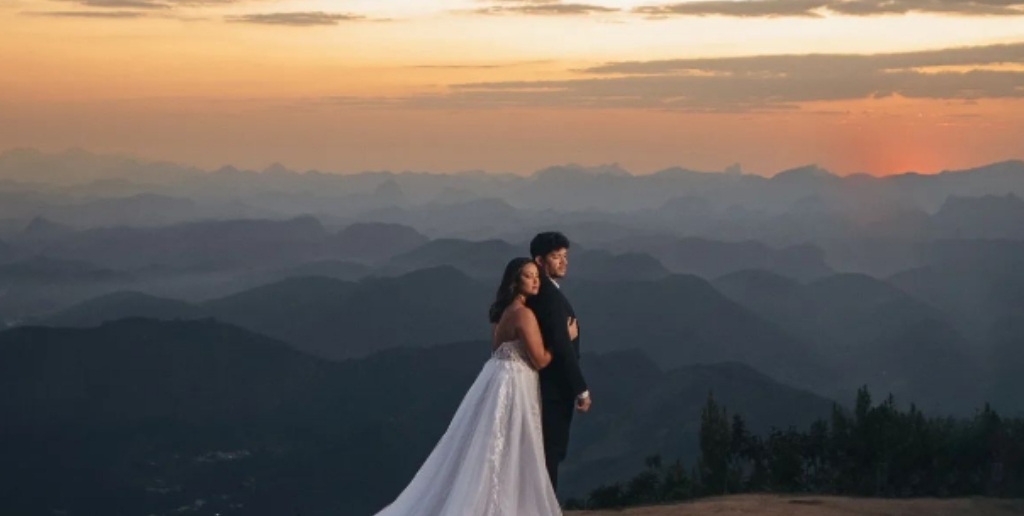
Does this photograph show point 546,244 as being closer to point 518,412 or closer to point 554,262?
point 554,262

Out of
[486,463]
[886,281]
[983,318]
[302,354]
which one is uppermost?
[886,281]

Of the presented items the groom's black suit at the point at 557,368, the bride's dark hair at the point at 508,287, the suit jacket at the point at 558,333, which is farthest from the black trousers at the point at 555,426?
the bride's dark hair at the point at 508,287

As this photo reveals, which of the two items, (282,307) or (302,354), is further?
(282,307)

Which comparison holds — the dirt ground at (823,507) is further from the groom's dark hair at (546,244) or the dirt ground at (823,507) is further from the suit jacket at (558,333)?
the groom's dark hair at (546,244)

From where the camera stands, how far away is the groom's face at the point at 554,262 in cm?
926

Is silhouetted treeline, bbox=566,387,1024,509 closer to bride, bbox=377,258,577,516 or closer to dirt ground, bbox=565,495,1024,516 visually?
dirt ground, bbox=565,495,1024,516

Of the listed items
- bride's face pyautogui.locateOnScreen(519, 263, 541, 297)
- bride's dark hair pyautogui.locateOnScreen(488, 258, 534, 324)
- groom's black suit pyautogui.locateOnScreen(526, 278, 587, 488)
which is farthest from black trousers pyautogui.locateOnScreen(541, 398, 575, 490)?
bride's face pyautogui.locateOnScreen(519, 263, 541, 297)

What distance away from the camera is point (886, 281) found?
198 meters

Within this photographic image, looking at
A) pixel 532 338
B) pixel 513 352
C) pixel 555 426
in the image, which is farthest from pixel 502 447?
pixel 532 338

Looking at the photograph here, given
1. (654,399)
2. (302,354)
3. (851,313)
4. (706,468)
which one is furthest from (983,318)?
(706,468)

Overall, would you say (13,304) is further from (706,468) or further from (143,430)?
(706,468)

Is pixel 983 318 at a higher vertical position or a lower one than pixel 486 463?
higher

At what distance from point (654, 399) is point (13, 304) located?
10788 cm

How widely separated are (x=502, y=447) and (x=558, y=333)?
1.04 meters
